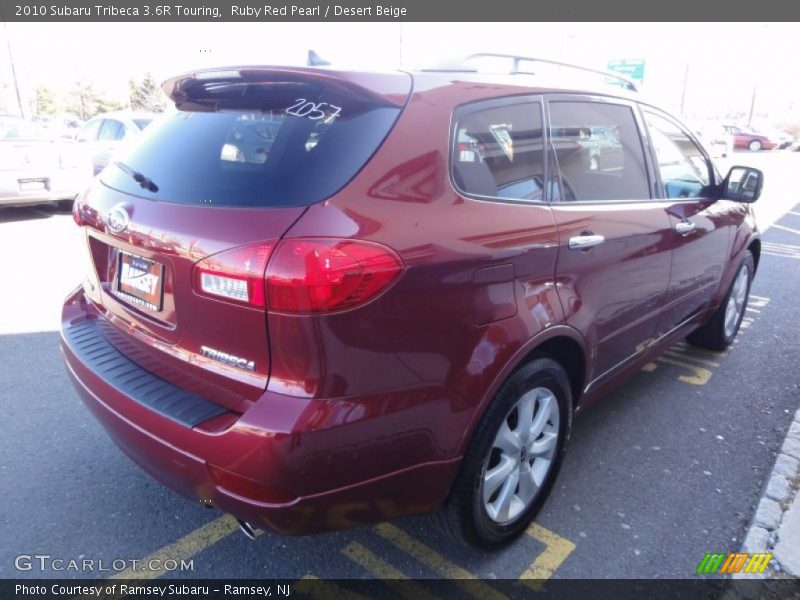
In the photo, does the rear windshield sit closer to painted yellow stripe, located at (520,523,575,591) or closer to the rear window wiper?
the rear window wiper

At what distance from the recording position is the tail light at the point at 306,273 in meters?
1.65

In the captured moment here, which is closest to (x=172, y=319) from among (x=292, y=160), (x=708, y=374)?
(x=292, y=160)

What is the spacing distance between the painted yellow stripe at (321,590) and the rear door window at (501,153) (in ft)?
4.98

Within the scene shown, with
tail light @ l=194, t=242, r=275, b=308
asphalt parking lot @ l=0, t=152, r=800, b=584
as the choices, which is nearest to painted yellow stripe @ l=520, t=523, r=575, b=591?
asphalt parking lot @ l=0, t=152, r=800, b=584

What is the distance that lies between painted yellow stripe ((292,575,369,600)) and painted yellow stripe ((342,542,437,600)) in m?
0.13

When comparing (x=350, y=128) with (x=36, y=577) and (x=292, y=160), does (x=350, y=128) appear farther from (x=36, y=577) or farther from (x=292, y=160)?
(x=36, y=577)

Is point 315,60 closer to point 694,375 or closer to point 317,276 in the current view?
point 317,276

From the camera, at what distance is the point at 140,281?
6.91 ft

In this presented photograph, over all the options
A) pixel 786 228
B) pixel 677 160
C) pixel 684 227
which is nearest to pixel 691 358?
pixel 684 227

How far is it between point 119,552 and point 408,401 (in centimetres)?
144

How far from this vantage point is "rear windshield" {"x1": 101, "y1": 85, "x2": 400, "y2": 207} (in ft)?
5.93

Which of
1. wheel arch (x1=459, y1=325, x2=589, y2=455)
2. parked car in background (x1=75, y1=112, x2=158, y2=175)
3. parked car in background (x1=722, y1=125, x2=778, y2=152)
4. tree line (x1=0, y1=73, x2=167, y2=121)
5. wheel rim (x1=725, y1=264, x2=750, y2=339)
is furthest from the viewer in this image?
tree line (x1=0, y1=73, x2=167, y2=121)

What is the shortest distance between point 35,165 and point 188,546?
8097 mm

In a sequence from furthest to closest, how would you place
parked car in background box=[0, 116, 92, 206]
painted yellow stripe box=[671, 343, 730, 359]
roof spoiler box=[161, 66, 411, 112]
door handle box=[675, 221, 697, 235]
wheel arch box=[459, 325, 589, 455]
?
parked car in background box=[0, 116, 92, 206], painted yellow stripe box=[671, 343, 730, 359], door handle box=[675, 221, 697, 235], wheel arch box=[459, 325, 589, 455], roof spoiler box=[161, 66, 411, 112]
